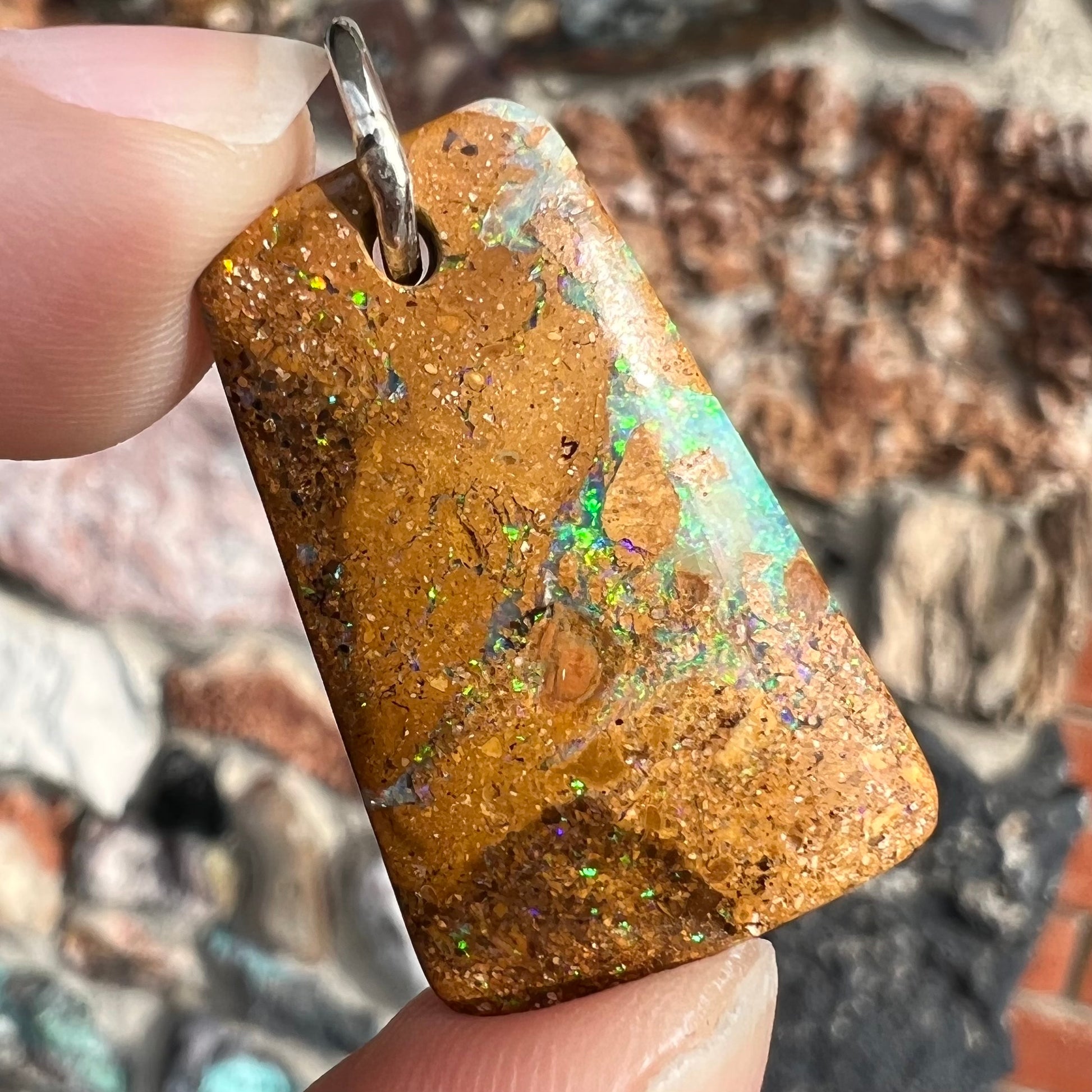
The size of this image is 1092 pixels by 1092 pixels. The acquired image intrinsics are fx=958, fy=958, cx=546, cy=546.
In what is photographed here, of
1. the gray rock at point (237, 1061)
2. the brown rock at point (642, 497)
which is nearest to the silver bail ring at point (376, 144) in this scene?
the brown rock at point (642, 497)

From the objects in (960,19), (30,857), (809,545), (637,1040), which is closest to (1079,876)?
(809,545)

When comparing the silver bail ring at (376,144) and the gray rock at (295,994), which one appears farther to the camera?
the gray rock at (295,994)

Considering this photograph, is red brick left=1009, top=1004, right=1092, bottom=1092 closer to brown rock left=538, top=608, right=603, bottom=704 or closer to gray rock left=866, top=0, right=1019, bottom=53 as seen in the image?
brown rock left=538, top=608, right=603, bottom=704

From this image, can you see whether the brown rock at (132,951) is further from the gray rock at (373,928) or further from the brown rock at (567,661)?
the brown rock at (567,661)

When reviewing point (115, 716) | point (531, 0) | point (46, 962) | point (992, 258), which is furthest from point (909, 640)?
point (46, 962)

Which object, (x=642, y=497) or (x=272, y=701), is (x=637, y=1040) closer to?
(x=642, y=497)

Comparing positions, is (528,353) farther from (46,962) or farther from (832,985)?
(46,962)
